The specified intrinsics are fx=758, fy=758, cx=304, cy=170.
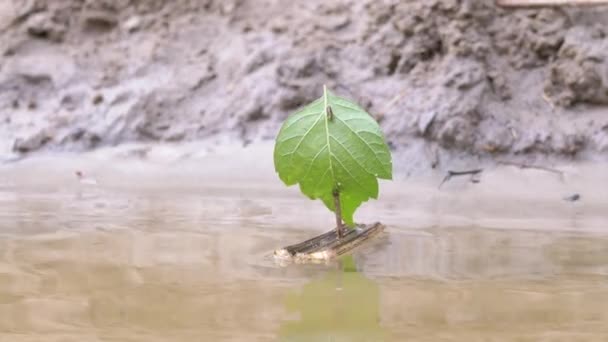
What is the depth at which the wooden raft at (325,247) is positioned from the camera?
1.88 metres

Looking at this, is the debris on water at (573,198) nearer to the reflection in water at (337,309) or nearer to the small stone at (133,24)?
the reflection in water at (337,309)

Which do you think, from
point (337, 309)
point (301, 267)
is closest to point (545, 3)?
point (301, 267)

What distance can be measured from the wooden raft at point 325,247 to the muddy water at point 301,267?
0.04 m

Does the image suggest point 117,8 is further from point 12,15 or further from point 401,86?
point 401,86

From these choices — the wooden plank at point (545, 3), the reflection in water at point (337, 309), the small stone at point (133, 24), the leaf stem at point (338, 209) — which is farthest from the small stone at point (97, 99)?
the reflection in water at point (337, 309)

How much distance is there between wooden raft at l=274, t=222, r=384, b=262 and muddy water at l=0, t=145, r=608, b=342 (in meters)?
0.04

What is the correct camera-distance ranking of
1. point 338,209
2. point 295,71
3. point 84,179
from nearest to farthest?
point 338,209 < point 84,179 < point 295,71

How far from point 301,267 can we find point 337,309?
0.37 meters

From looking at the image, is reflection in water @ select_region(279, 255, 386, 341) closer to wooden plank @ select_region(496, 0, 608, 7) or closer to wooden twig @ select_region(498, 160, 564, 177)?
wooden twig @ select_region(498, 160, 564, 177)

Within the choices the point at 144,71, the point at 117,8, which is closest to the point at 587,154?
the point at 144,71

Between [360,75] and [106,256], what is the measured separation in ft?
8.29

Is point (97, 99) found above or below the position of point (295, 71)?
below

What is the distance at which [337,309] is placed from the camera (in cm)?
146

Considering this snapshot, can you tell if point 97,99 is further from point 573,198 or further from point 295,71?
point 573,198
